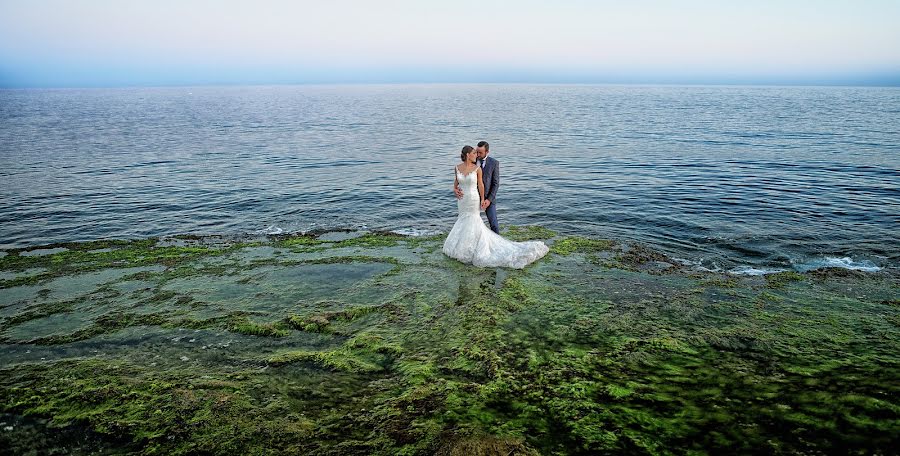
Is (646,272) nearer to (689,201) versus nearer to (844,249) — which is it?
(844,249)

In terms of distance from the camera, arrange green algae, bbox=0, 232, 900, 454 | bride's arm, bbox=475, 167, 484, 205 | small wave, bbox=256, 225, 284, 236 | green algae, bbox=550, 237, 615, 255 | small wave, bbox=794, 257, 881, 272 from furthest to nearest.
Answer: small wave, bbox=256, 225, 284, 236, green algae, bbox=550, 237, 615, 255, small wave, bbox=794, 257, 881, 272, bride's arm, bbox=475, 167, 484, 205, green algae, bbox=0, 232, 900, 454

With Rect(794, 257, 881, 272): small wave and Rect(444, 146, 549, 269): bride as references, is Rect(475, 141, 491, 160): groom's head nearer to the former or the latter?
Rect(444, 146, 549, 269): bride

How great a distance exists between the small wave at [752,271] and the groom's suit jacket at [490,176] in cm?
732

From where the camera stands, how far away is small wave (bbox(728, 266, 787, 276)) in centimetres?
1352

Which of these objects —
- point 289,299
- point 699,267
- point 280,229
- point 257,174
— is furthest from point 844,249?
point 257,174

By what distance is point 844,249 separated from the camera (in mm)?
15992

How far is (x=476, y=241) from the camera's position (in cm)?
1424

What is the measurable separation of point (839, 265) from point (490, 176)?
10889 millimetres

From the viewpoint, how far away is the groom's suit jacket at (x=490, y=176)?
47.5ft

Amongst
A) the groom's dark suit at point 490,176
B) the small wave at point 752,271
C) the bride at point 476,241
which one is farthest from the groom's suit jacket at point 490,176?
the small wave at point 752,271

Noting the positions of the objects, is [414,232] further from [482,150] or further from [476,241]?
[482,150]

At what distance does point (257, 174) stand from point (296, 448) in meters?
30.2

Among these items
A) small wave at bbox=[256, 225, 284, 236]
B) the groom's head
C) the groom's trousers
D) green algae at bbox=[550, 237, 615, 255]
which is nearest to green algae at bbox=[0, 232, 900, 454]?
green algae at bbox=[550, 237, 615, 255]

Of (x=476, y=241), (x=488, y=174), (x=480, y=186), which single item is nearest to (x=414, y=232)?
(x=476, y=241)
